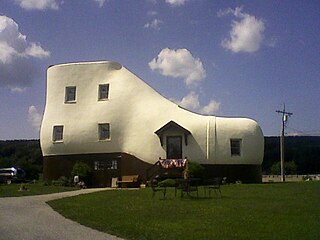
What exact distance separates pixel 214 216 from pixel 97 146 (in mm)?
27466

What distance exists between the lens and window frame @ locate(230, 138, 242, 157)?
40178 millimetres

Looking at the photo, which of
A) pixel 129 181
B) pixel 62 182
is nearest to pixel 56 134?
pixel 62 182

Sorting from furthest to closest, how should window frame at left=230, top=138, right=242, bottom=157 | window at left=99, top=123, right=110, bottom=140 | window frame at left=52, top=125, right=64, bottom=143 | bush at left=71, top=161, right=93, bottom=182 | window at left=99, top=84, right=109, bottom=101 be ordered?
1. window frame at left=52, top=125, right=64, bottom=143
2. window at left=99, top=84, right=109, bottom=101
3. window at left=99, top=123, right=110, bottom=140
4. bush at left=71, top=161, right=93, bottom=182
5. window frame at left=230, top=138, right=242, bottom=157

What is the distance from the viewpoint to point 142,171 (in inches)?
1598

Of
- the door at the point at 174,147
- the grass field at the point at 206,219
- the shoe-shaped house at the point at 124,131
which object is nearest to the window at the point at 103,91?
the shoe-shaped house at the point at 124,131

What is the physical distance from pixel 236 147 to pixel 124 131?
9.04 m

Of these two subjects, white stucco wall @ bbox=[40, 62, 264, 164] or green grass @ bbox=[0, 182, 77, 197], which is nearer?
green grass @ bbox=[0, 182, 77, 197]


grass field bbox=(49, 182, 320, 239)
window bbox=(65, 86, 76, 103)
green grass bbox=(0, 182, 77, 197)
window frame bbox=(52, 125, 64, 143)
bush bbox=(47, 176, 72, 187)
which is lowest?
grass field bbox=(49, 182, 320, 239)

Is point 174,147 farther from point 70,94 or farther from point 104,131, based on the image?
point 70,94

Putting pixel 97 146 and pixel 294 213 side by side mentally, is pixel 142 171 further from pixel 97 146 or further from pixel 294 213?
pixel 294 213

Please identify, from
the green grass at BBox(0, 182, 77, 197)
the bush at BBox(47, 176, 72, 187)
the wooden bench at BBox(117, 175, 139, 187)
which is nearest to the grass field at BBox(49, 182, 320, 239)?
the green grass at BBox(0, 182, 77, 197)

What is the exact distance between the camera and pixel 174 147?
132 feet

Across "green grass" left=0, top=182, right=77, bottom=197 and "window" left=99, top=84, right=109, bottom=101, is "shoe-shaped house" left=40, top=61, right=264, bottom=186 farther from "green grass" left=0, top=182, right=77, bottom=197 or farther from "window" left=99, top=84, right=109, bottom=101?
"green grass" left=0, top=182, right=77, bottom=197

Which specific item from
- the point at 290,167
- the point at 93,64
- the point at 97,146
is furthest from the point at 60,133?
the point at 290,167
